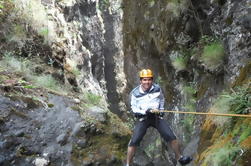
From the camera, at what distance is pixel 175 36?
10.2 meters

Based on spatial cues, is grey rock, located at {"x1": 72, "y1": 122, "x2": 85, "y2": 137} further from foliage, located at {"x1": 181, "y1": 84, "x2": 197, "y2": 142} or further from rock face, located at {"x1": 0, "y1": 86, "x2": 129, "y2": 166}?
foliage, located at {"x1": 181, "y1": 84, "x2": 197, "y2": 142}

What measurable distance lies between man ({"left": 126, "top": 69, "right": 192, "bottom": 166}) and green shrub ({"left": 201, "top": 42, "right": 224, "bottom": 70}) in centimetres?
156

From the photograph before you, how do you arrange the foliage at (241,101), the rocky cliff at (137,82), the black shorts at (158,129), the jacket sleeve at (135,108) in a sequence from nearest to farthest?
the foliage at (241,101) → the rocky cliff at (137,82) → the black shorts at (158,129) → the jacket sleeve at (135,108)

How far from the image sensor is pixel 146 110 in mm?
7070

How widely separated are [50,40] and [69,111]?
4042 millimetres

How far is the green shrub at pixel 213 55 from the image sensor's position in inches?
309

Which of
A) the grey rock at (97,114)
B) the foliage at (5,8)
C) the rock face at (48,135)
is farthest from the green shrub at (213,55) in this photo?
the foliage at (5,8)

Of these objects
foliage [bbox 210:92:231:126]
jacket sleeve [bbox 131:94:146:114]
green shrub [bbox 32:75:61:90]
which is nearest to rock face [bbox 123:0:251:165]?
foliage [bbox 210:92:231:126]

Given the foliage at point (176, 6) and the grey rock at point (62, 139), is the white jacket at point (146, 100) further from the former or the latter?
the foliage at point (176, 6)

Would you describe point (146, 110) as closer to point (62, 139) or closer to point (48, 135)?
point (62, 139)

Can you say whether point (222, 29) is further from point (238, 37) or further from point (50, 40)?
point (50, 40)

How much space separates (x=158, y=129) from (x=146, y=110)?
48 cm

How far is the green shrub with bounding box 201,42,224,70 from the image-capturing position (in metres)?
7.84

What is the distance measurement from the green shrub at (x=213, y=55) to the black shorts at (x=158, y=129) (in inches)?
73.7
